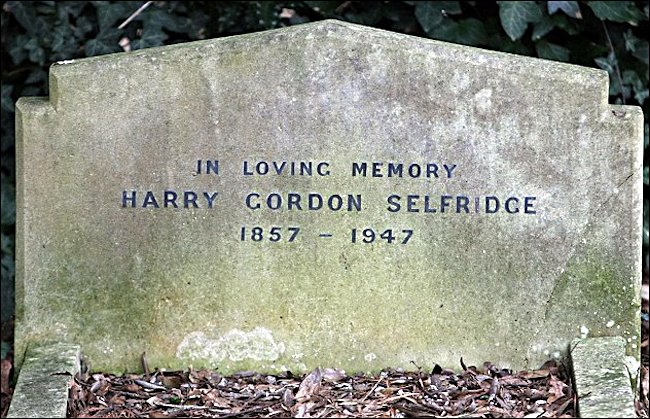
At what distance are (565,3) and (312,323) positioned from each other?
208 cm

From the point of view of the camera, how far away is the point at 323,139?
3764 mm

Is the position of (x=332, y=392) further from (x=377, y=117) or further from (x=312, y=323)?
(x=377, y=117)

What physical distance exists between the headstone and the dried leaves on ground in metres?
0.07

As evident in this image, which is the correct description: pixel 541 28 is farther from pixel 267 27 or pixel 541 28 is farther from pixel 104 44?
pixel 104 44

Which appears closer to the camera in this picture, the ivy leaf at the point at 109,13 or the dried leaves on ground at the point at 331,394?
the dried leaves on ground at the point at 331,394

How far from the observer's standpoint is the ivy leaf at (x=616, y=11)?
5.09m

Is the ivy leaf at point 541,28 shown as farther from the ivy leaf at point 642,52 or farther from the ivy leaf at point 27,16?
the ivy leaf at point 27,16

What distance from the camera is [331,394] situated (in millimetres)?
3693

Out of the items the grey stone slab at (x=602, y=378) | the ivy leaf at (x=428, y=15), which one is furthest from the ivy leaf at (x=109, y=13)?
the grey stone slab at (x=602, y=378)

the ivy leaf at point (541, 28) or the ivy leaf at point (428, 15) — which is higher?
the ivy leaf at point (428, 15)

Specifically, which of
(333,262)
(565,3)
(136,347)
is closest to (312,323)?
(333,262)

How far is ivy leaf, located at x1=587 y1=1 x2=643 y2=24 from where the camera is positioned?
16.7 ft

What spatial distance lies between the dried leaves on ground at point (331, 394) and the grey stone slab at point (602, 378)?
7cm

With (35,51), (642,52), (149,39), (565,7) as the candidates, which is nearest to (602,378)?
(565,7)
